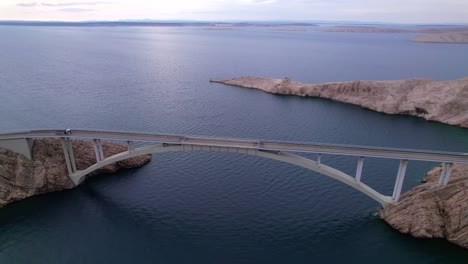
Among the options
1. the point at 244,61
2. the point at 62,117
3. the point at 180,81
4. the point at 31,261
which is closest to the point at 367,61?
the point at 244,61

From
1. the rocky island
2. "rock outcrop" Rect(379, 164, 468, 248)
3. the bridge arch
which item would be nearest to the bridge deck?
the bridge arch

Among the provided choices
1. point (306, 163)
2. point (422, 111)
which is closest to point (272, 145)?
point (306, 163)

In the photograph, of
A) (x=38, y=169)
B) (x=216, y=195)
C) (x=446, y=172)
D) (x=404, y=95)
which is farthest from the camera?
(x=404, y=95)

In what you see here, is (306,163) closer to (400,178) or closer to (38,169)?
(400,178)

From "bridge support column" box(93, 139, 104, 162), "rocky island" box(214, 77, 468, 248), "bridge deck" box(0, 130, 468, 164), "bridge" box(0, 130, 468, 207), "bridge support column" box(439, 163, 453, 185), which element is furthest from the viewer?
"bridge support column" box(93, 139, 104, 162)

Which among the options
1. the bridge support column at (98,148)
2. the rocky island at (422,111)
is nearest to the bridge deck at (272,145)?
the bridge support column at (98,148)

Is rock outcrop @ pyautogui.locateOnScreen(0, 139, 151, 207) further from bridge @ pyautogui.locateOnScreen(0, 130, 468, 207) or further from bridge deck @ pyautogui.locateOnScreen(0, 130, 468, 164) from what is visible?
bridge deck @ pyautogui.locateOnScreen(0, 130, 468, 164)

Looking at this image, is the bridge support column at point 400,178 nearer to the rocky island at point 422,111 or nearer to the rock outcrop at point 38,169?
the rocky island at point 422,111
